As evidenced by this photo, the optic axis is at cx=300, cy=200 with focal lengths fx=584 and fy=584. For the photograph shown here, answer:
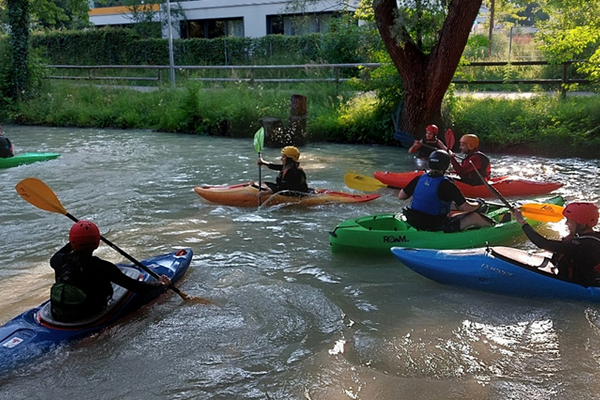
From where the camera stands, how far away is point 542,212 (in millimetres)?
5875

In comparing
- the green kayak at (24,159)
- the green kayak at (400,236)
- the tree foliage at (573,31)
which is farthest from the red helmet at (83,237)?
the tree foliage at (573,31)

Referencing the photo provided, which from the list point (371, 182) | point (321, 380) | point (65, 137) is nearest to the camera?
point (321, 380)

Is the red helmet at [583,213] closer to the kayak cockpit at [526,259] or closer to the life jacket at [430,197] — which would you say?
the kayak cockpit at [526,259]

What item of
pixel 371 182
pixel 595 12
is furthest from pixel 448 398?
pixel 595 12

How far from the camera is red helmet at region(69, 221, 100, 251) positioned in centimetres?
383

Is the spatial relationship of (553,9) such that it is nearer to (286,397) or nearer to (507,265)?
(507,265)

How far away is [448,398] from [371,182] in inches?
178

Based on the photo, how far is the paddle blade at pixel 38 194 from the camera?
15.0ft

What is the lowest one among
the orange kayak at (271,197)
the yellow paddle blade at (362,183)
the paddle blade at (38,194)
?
the orange kayak at (271,197)

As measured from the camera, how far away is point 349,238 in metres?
5.69

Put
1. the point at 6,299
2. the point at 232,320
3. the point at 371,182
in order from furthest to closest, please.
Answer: the point at 371,182, the point at 6,299, the point at 232,320

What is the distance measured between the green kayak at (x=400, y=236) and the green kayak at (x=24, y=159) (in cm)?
705

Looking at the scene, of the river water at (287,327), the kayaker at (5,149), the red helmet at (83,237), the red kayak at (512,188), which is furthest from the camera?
the kayaker at (5,149)

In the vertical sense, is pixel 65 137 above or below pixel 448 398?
above
